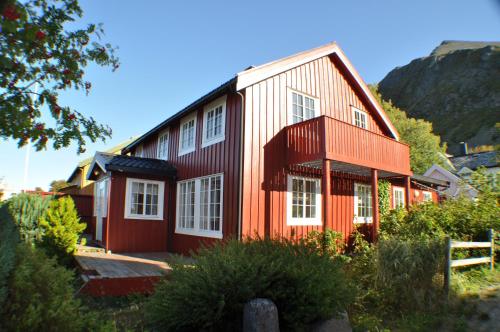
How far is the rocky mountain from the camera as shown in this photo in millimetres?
62156

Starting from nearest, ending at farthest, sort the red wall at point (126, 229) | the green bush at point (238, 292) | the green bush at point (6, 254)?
1. the green bush at point (6, 254)
2. the green bush at point (238, 292)
3. the red wall at point (126, 229)

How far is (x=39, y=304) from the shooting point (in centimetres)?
273

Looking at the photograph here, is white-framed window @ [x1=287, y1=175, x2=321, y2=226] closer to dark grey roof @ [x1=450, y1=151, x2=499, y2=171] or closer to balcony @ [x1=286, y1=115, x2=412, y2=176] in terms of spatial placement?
balcony @ [x1=286, y1=115, x2=412, y2=176]

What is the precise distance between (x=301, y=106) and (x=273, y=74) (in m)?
1.63

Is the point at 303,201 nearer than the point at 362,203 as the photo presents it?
Yes

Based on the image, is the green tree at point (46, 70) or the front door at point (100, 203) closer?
the green tree at point (46, 70)

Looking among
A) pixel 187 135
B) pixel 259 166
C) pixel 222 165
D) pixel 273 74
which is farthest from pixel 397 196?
pixel 187 135

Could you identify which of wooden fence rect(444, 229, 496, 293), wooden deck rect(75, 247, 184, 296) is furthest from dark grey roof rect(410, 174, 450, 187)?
wooden deck rect(75, 247, 184, 296)

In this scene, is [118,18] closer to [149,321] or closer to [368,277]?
[149,321]

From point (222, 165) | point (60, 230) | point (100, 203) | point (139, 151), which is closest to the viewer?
point (60, 230)

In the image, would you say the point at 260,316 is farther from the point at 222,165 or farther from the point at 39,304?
the point at 222,165

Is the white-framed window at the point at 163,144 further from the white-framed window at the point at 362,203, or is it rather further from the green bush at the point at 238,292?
the green bush at the point at 238,292

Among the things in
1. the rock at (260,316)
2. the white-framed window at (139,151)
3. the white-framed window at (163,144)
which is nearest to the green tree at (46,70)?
the rock at (260,316)

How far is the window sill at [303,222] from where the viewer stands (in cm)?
934
